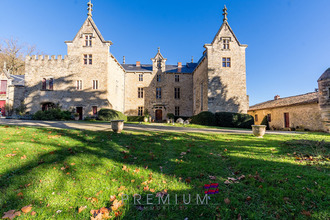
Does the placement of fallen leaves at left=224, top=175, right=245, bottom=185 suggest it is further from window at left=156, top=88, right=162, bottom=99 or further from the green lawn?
window at left=156, top=88, right=162, bottom=99

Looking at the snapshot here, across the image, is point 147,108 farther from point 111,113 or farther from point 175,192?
point 175,192

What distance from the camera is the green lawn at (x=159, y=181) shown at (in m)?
2.42

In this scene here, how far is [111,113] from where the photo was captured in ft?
58.4

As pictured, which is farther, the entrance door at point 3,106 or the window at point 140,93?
the window at point 140,93

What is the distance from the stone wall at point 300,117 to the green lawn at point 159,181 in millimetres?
14522

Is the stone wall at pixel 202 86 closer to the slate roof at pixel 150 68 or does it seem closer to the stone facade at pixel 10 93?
the slate roof at pixel 150 68

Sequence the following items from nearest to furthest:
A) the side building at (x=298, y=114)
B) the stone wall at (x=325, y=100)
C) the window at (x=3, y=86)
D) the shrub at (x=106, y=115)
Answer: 1. the stone wall at (x=325, y=100)
2. the side building at (x=298, y=114)
3. the shrub at (x=106, y=115)
4. the window at (x=3, y=86)

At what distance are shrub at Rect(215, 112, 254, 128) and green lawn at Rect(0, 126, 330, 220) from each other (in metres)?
11.7

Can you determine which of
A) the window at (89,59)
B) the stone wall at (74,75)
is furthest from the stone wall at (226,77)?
the window at (89,59)

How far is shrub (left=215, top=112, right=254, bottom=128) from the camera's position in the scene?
16.9 m

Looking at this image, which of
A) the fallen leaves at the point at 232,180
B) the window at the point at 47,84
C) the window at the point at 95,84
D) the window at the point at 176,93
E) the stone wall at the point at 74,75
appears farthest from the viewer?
the window at the point at 176,93

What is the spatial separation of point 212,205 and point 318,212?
175 cm

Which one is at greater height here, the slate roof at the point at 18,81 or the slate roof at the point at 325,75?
Answer: the slate roof at the point at 18,81

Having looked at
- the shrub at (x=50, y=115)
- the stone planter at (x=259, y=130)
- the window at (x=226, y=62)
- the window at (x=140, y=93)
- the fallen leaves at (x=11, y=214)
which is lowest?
the fallen leaves at (x=11, y=214)
